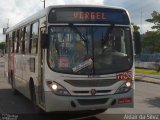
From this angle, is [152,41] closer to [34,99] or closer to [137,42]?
[34,99]

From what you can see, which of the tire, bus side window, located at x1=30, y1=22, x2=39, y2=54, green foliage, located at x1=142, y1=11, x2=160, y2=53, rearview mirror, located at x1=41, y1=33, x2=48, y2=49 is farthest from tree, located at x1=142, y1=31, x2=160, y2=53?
rearview mirror, located at x1=41, y1=33, x2=48, y2=49

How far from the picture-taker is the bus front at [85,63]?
11.0 meters

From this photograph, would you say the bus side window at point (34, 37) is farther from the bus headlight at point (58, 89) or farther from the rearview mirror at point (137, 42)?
the rearview mirror at point (137, 42)

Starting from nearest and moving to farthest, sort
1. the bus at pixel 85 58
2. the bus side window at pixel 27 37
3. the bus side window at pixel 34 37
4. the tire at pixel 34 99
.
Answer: the bus at pixel 85 58
the tire at pixel 34 99
the bus side window at pixel 34 37
the bus side window at pixel 27 37

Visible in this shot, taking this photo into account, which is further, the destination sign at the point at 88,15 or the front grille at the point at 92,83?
the destination sign at the point at 88,15

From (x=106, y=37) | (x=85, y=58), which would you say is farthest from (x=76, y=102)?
(x=106, y=37)

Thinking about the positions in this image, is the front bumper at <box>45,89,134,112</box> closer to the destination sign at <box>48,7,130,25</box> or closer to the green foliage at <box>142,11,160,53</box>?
the destination sign at <box>48,7,130,25</box>

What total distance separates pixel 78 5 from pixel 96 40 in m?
1.02

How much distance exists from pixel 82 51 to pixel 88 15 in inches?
37.6

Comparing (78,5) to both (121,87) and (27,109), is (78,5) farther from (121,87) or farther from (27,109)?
(27,109)

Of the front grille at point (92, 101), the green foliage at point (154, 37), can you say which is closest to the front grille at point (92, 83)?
the front grille at point (92, 101)

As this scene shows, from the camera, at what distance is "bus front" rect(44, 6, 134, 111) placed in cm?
1098

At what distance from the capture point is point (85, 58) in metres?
11.1

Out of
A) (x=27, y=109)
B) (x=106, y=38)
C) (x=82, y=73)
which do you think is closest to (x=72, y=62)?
(x=82, y=73)
